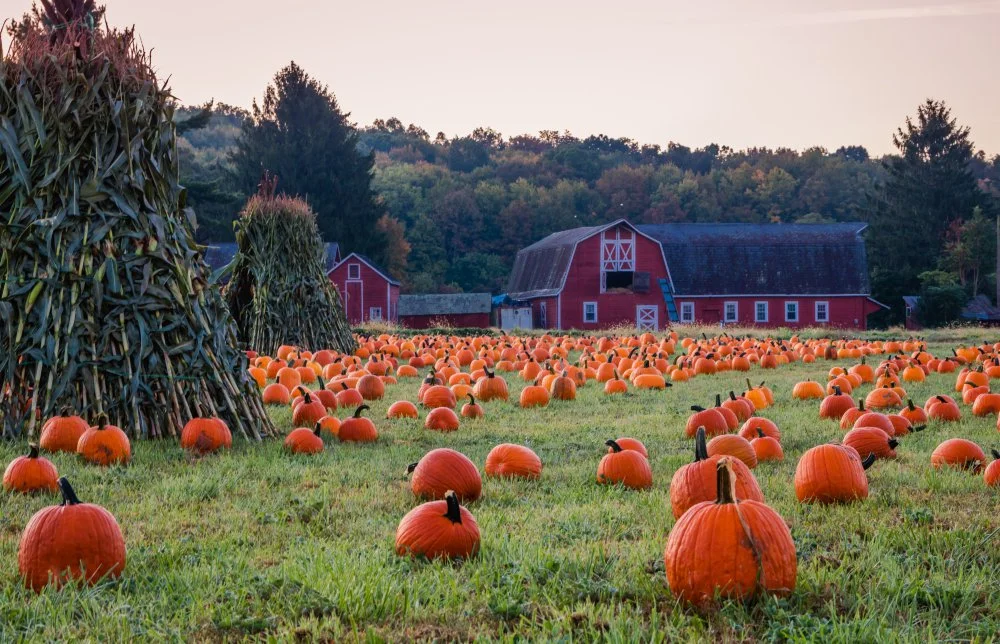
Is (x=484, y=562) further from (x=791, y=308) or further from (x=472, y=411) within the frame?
(x=791, y=308)

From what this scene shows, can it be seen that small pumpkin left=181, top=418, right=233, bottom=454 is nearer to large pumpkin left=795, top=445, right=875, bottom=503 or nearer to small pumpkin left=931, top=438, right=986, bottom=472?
large pumpkin left=795, top=445, right=875, bottom=503

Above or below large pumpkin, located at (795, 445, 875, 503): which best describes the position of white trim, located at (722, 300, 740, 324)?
above

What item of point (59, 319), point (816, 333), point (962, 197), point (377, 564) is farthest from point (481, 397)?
point (962, 197)

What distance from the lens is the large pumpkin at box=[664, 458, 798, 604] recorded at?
306cm

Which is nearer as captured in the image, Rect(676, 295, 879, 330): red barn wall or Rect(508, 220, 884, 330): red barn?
Rect(508, 220, 884, 330): red barn

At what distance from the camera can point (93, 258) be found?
21.6ft

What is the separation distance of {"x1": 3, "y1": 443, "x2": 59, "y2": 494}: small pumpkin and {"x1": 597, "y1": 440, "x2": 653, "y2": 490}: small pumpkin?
3121 mm

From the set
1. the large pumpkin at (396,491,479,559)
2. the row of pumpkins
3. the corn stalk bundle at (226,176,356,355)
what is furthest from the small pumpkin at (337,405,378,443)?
the corn stalk bundle at (226,176,356,355)

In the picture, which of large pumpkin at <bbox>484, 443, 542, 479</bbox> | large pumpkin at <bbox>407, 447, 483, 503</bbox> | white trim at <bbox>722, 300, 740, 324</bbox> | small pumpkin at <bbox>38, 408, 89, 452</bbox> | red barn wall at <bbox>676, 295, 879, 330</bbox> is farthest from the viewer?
white trim at <bbox>722, 300, 740, 324</bbox>

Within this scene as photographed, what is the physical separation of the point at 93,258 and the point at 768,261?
44.9 m

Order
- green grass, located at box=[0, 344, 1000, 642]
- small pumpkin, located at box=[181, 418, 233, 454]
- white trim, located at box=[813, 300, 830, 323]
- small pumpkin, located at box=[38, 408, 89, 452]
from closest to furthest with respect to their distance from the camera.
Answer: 1. green grass, located at box=[0, 344, 1000, 642]
2. small pumpkin, located at box=[38, 408, 89, 452]
3. small pumpkin, located at box=[181, 418, 233, 454]
4. white trim, located at box=[813, 300, 830, 323]

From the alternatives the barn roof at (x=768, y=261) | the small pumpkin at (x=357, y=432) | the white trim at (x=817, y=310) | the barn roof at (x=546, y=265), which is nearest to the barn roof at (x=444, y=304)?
the barn roof at (x=546, y=265)

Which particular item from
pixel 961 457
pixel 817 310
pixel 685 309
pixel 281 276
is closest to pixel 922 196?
pixel 817 310

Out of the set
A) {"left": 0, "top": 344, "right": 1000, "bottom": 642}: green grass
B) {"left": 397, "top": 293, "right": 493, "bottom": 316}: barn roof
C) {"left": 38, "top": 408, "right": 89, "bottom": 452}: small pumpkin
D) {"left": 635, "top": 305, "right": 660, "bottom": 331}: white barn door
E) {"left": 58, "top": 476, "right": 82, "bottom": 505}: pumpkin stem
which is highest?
{"left": 397, "top": 293, "right": 493, "bottom": 316}: barn roof
